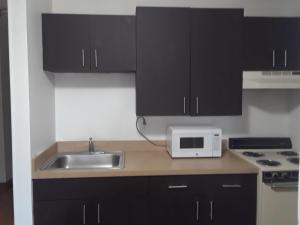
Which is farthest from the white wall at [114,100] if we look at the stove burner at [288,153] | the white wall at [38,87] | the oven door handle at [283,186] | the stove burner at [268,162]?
the oven door handle at [283,186]

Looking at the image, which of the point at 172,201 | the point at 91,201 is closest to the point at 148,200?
the point at 172,201

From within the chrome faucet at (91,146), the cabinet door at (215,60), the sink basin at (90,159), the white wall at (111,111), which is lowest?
the sink basin at (90,159)

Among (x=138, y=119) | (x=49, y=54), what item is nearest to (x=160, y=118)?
(x=138, y=119)

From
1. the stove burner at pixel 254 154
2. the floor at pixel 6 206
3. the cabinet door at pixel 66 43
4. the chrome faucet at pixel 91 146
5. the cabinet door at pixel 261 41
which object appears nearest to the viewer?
the cabinet door at pixel 66 43

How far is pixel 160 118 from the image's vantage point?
8.82 ft

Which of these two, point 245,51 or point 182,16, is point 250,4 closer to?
point 245,51

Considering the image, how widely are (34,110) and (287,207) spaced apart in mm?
1966

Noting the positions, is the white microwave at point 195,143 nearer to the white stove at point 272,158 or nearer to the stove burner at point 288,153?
the white stove at point 272,158

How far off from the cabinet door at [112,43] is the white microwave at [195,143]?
0.71 meters

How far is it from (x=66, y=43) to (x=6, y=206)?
2186mm

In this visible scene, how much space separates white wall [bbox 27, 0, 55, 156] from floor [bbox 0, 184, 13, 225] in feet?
3.73

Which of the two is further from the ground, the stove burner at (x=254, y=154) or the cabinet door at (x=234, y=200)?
the stove burner at (x=254, y=154)

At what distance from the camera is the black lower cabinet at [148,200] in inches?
79.0

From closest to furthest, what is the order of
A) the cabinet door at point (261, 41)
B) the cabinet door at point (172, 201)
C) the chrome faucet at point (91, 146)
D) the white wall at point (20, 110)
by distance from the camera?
1. the white wall at point (20, 110)
2. the cabinet door at point (172, 201)
3. the cabinet door at point (261, 41)
4. the chrome faucet at point (91, 146)
